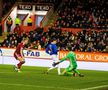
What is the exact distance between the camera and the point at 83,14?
45.7m

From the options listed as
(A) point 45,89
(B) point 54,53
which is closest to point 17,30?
(B) point 54,53

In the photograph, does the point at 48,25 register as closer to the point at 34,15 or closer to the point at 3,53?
the point at 34,15

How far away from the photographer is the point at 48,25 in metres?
48.0

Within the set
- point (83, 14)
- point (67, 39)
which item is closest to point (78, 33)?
point (67, 39)

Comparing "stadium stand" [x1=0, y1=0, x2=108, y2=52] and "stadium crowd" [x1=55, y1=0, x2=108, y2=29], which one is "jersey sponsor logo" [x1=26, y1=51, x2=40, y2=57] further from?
"stadium crowd" [x1=55, y1=0, x2=108, y2=29]

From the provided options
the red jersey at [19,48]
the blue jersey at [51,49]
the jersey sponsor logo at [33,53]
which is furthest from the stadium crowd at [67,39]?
the blue jersey at [51,49]

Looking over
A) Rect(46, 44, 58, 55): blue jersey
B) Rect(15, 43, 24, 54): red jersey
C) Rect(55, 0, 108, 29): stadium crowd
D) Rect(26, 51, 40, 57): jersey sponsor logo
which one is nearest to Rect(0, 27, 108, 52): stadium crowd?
Rect(26, 51, 40, 57): jersey sponsor logo

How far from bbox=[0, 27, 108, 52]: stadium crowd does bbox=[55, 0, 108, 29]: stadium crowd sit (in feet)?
6.14

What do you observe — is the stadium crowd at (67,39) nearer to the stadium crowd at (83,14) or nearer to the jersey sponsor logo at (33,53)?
the jersey sponsor logo at (33,53)

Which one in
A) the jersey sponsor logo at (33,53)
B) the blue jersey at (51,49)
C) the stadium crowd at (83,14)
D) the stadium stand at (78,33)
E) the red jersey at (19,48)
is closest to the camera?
the blue jersey at (51,49)

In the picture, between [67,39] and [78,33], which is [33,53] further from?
[78,33]

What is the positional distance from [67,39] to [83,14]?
5229 mm

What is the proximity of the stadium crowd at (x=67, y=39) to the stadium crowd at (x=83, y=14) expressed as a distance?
1872mm

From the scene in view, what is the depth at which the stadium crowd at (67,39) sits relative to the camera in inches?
1551
